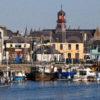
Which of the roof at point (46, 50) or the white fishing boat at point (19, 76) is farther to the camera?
the roof at point (46, 50)

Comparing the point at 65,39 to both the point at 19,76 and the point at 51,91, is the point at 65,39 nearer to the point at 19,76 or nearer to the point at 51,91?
the point at 19,76

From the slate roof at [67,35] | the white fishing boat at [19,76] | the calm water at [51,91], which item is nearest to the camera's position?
the calm water at [51,91]

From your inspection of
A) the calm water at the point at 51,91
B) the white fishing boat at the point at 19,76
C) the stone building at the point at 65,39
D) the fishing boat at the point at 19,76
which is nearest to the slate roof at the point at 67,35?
the stone building at the point at 65,39

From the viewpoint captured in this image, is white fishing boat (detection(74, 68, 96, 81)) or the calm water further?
white fishing boat (detection(74, 68, 96, 81))

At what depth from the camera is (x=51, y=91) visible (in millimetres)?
94875

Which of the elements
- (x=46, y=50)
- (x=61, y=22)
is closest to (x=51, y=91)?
(x=46, y=50)

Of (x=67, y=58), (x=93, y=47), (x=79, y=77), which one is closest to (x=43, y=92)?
(x=79, y=77)

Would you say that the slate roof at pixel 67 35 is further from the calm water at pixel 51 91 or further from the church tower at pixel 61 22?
the calm water at pixel 51 91

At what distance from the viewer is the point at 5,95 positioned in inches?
3506

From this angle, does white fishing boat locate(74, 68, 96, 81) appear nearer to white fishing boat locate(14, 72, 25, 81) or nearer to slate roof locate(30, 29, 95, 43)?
white fishing boat locate(14, 72, 25, 81)

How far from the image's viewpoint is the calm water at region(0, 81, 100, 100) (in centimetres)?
8662

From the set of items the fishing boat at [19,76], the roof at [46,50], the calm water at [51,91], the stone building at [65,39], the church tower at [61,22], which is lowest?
the calm water at [51,91]

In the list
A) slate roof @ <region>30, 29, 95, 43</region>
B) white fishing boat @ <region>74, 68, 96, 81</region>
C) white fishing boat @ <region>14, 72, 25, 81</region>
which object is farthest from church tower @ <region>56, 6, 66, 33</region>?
white fishing boat @ <region>14, 72, 25, 81</region>

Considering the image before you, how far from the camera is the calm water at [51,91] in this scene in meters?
86.6
